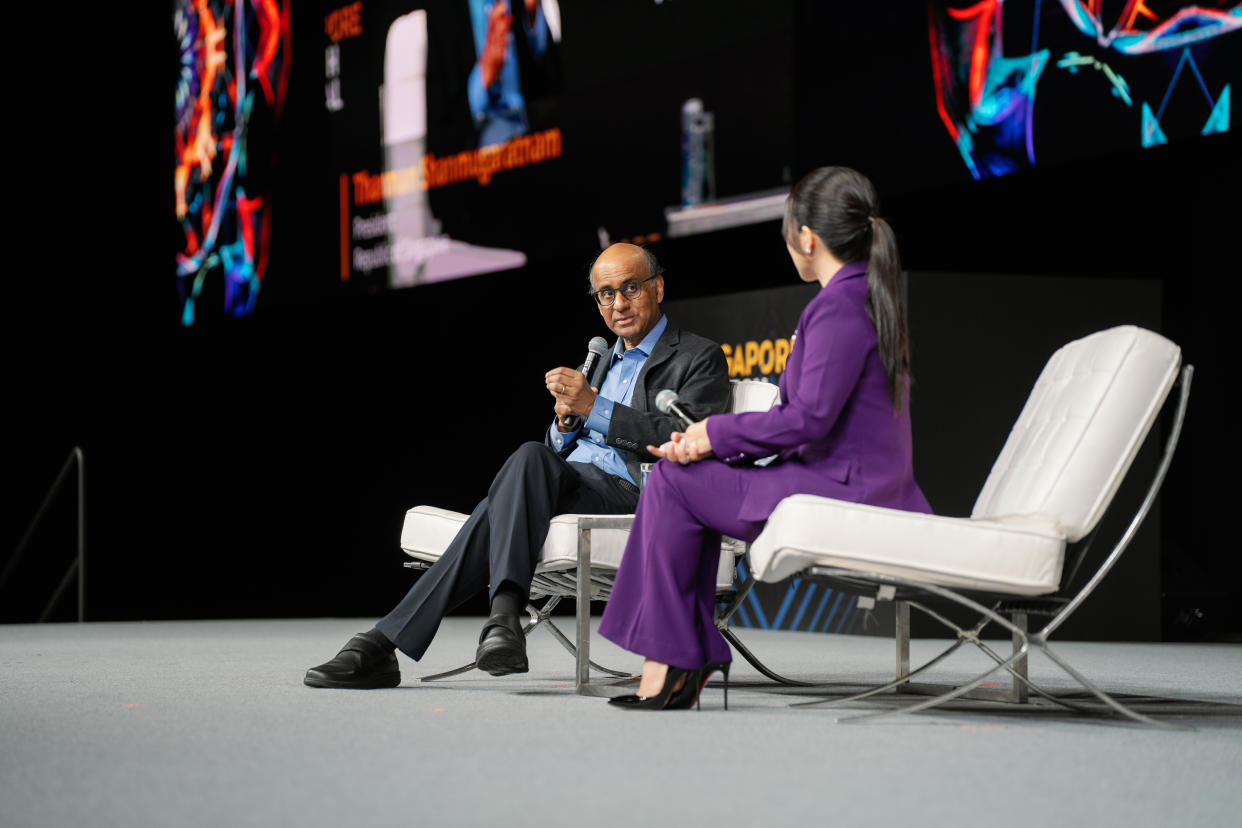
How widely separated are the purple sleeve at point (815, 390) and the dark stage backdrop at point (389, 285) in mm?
2636

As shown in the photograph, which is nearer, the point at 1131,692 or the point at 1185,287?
the point at 1131,692

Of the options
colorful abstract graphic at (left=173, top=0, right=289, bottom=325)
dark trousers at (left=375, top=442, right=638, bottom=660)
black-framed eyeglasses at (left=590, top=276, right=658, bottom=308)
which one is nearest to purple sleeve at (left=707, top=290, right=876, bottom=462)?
dark trousers at (left=375, top=442, right=638, bottom=660)

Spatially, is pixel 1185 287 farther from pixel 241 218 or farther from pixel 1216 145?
pixel 241 218

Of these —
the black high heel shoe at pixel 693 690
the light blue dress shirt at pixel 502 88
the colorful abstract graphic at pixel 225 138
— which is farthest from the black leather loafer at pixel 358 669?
the colorful abstract graphic at pixel 225 138

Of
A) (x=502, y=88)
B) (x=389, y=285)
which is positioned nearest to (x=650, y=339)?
(x=502, y=88)

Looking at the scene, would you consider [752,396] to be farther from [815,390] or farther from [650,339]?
[815,390]

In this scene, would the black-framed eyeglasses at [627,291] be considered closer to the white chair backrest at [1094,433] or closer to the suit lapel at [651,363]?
the suit lapel at [651,363]

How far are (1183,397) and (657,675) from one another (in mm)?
1063

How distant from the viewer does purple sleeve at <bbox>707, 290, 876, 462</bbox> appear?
8.60ft

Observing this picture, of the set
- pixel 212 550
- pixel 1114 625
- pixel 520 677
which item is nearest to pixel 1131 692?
pixel 520 677

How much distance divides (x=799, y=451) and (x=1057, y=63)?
2.49 meters

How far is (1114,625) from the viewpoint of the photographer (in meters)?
5.84

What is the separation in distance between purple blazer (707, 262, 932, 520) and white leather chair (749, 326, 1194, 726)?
16 centimetres

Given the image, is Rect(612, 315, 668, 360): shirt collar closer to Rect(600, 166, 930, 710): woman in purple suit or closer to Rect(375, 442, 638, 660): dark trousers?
Rect(375, 442, 638, 660): dark trousers
